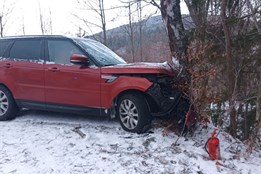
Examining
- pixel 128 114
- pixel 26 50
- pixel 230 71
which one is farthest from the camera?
pixel 230 71

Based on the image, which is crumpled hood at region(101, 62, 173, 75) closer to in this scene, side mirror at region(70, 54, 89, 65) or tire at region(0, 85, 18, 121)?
side mirror at region(70, 54, 89, 65)

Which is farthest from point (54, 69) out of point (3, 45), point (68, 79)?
point (3, 45)

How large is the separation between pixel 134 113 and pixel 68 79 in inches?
56.5

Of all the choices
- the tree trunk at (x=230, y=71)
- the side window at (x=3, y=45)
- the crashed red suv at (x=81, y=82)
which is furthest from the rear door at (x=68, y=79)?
the tree trunk at (x=230, y=71)

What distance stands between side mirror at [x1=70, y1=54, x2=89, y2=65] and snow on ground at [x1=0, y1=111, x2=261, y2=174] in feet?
4.00

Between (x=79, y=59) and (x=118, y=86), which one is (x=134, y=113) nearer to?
(x=118, y=86)

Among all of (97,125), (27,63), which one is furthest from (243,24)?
(27,63)

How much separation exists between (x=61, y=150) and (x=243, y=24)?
17.6 feet

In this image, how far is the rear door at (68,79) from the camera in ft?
19.5

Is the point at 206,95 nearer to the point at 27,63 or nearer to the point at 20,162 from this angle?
the point at 20,162

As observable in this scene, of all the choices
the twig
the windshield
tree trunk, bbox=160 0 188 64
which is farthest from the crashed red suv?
tree trunk, bbox=160 0 188 64

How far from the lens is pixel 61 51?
6.38m

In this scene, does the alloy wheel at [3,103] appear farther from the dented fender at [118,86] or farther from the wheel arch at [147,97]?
the wheel arch at [147,97]

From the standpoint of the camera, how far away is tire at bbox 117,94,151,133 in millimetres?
5570
